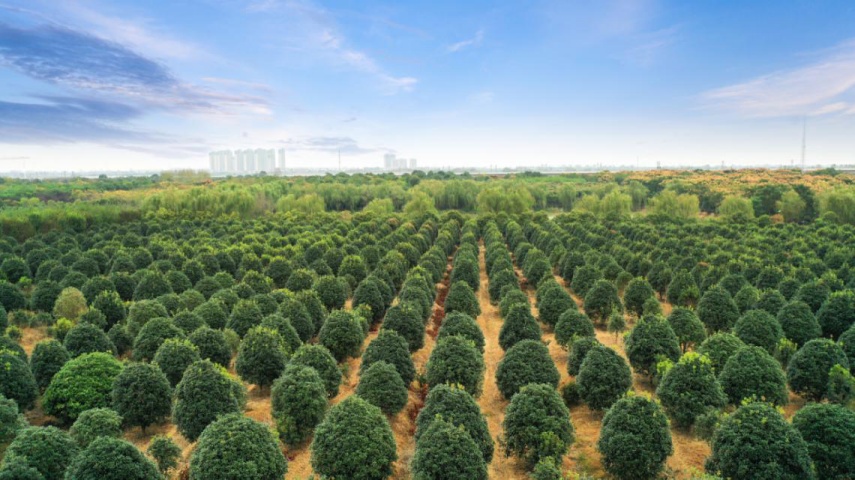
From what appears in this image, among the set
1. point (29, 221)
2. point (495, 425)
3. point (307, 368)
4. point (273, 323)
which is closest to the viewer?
point (307, 368)

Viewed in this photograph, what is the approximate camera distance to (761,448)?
41.4 feet

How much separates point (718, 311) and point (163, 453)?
25747mm

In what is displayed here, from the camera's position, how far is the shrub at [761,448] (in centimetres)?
1248

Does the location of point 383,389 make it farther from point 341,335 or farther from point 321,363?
point 341,335

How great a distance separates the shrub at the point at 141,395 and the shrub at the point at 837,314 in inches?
1140

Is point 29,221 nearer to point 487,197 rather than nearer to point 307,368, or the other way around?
point 307,368

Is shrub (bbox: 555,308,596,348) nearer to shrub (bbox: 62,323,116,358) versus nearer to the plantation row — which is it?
the plantation row

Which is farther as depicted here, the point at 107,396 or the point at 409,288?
the point at 409,288

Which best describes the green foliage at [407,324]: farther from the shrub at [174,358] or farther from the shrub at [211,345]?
the shrub at [174,358]

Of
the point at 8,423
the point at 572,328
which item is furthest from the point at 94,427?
the point at 572,328

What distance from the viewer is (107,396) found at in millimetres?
17578

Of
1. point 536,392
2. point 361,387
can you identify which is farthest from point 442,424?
point 361,387

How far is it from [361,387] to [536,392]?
5.90 m

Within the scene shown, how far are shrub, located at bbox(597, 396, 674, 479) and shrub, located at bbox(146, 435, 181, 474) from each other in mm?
12124
